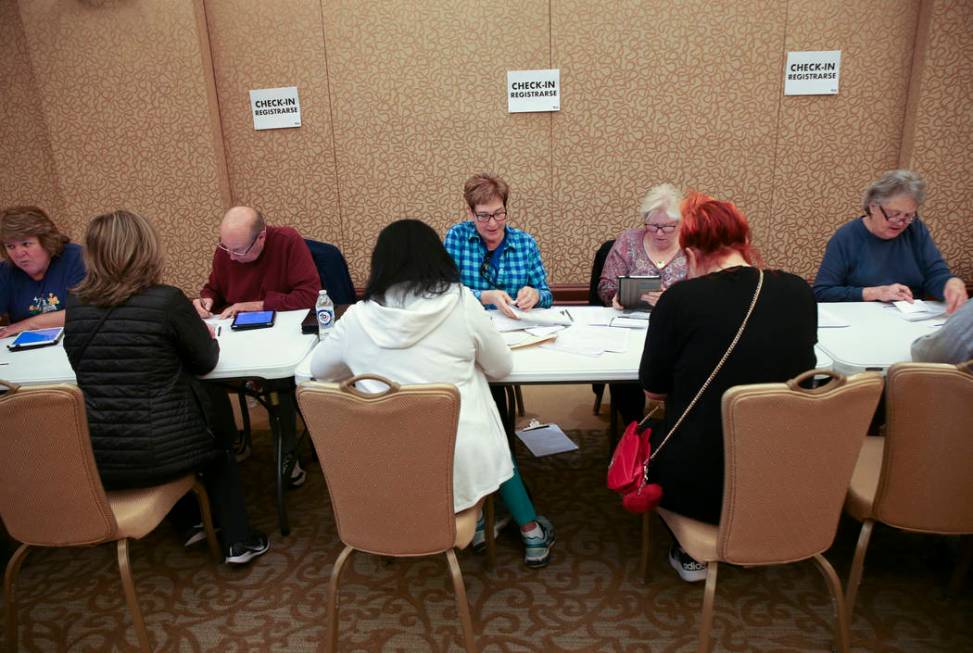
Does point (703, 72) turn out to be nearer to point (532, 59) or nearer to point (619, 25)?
point (619, 25)

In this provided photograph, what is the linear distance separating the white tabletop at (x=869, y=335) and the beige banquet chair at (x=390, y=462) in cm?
131

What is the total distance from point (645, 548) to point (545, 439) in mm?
1110

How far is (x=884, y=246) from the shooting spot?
8.66ft

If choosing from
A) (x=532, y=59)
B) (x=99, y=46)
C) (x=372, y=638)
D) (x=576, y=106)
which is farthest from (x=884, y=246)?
(x=99, y=46)

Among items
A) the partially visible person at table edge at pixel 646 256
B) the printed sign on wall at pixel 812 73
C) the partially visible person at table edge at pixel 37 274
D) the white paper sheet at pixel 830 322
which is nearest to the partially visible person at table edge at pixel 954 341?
the white paper sheet at pixel 830 322

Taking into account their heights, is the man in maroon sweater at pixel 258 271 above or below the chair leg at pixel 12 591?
above

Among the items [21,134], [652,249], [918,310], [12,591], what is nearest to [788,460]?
[918,310]

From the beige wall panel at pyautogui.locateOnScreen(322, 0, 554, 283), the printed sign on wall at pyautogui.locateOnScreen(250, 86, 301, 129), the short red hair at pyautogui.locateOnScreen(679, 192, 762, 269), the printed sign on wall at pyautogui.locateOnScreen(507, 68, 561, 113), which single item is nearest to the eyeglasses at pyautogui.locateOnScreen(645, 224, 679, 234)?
the short red hair at pyautogui.locateOnScreen(679, 192, 762, 269)

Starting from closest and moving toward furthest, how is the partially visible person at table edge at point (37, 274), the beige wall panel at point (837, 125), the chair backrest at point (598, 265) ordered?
the partially visible person at table edge at point (37, 274) < the chair backrest at point (598, 265) < the beige wall panel at point (837, 125)

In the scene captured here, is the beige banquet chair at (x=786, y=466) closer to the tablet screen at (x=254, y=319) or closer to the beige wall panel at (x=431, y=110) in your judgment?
the tablet screen at (x=254, y=319)

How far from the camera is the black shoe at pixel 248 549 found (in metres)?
2.15

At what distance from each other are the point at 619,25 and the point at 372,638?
348 cm

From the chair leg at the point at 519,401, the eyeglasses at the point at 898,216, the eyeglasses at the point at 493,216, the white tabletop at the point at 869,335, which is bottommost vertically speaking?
the chair leg at the point at 519,401

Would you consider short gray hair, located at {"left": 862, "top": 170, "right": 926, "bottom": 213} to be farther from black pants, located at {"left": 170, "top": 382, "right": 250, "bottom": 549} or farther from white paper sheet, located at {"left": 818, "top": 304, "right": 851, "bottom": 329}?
black pants, located at {"left": 170, "top": 382, "right": 250, "bottom": 549}
